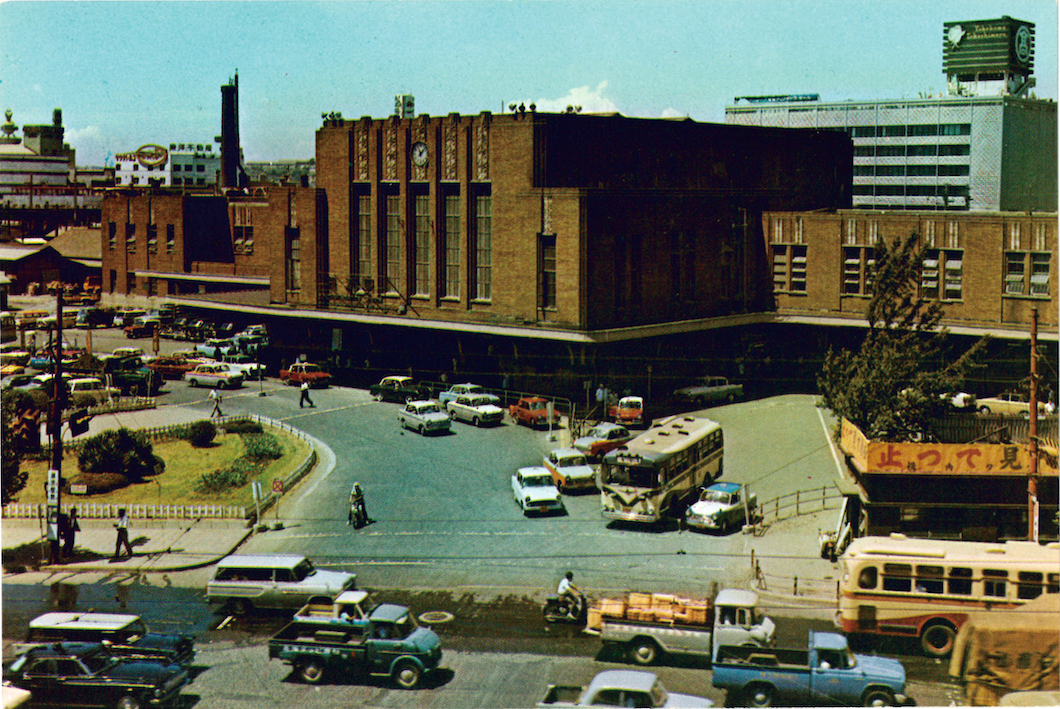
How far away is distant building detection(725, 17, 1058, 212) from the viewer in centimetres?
11050

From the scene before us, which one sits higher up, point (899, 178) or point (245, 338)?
point (899, 178)

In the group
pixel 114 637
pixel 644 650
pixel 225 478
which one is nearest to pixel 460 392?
pixel 225 478

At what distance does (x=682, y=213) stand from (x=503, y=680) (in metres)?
36.5

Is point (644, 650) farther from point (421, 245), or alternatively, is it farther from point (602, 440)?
point (421, 245)

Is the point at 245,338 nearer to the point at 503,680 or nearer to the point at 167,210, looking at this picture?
the point at 167,210

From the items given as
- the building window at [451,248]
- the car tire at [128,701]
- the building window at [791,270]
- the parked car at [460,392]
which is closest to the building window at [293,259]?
the building window at [451,248]

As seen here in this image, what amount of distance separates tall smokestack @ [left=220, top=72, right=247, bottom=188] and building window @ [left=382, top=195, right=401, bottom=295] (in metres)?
36.9

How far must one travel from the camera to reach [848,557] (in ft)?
105

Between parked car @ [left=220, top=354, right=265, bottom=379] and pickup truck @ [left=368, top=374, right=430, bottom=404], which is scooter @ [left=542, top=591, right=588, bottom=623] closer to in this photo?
pickup truck @ [left=368, top=374, right=430, bottom=404]

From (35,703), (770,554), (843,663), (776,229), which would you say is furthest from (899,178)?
(35,703)

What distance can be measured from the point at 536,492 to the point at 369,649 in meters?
12.9

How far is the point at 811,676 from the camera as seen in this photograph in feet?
94.9

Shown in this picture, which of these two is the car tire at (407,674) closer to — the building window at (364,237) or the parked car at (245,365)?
the parked car at (245,365)

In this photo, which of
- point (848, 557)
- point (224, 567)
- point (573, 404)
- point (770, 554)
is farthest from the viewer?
point (573, 404)
